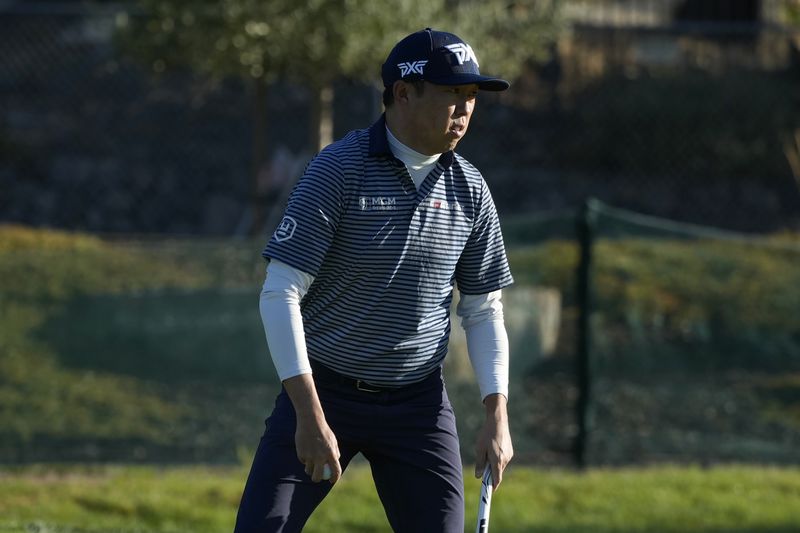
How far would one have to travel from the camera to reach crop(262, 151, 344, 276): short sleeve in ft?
12.1

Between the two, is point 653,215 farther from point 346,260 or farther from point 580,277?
point 346,260

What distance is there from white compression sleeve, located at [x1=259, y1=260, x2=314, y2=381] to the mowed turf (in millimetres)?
3408

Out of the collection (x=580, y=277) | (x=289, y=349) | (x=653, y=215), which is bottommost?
(x=653, y=215)

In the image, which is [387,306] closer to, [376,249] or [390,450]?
[376,249]

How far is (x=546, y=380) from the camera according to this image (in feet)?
26.8

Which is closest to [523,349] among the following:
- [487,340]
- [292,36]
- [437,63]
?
[292,36]

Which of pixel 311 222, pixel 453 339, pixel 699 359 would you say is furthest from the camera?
pixel 699 359

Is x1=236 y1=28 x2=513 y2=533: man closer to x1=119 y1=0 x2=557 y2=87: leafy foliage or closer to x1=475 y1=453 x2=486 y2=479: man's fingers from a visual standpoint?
x1=475 y1=453 x2=486 y2=479: man's fingers

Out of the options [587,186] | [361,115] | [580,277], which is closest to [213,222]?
[361,115]

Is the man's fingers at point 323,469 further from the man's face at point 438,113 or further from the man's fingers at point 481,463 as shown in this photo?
the man's face at point 438,113

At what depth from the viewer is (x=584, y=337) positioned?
8164 mm

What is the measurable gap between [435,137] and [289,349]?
2.32 feet

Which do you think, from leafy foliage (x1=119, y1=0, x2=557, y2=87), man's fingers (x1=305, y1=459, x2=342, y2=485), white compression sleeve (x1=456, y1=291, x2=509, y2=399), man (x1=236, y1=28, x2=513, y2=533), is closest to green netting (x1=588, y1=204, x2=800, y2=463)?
leafy foliage (x1=119, y1=0, x2=557, y2=87)

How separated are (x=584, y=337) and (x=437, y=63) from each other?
4633mm
